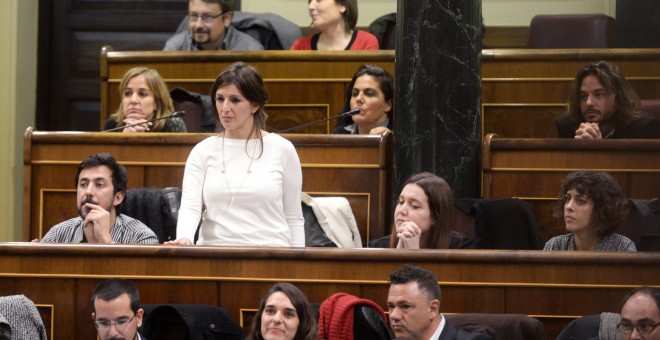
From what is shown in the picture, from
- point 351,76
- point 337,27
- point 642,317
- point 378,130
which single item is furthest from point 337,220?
point 337,27

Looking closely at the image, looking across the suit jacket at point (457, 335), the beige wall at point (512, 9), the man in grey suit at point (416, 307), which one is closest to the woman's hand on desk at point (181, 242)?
the man in grey suit at point (416, 307)

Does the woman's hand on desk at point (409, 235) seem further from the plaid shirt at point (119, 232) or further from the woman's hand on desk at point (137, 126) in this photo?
Result: the woman's hand on desk at point (137, 126)

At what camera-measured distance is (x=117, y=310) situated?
322 cm

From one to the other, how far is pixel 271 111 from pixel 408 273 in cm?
189

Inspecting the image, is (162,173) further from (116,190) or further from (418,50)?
(418,50)

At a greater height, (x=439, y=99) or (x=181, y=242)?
(x=439, y=99)

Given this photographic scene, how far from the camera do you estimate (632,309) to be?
3.04 m

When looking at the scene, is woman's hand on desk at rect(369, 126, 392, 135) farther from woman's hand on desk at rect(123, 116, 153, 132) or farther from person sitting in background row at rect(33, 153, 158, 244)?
person sitting in background row at rect(33, 153, 158, 244)

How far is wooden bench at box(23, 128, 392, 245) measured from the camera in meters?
4.20

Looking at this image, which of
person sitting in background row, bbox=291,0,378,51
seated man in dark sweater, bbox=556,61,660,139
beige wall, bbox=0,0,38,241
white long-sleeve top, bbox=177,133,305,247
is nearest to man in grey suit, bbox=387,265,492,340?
white long-sleeve top, bbox=177,133,305,247

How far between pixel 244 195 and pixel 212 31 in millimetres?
1688

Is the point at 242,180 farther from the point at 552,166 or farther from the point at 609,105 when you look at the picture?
the point at 609,105

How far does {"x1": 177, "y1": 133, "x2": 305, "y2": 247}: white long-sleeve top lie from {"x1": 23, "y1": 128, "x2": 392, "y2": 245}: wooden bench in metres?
0.49

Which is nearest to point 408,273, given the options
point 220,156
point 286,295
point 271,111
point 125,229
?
point 286,295
